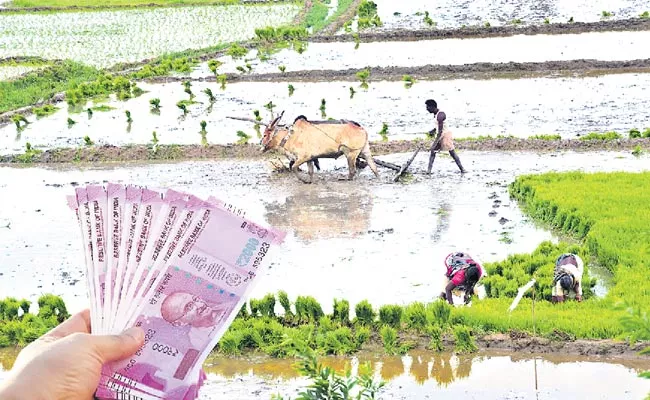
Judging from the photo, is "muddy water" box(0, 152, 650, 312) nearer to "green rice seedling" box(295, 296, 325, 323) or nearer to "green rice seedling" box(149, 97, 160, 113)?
"green rice seedling" box(295, 296, 325, 323)

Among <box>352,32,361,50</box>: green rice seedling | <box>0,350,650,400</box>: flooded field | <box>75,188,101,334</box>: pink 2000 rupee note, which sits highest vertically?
<box>75,188,101,334</box>: pink 2000 rupee note

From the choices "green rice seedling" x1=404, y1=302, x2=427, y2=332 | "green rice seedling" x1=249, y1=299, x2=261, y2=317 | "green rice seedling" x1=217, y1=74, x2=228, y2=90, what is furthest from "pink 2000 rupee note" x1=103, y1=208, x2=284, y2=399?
"green rice seedling" x1=217, y1=74, x2=228, y2=90

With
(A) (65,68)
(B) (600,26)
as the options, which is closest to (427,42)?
(B) (600,26)

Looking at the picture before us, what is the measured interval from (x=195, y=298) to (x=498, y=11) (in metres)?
26.7

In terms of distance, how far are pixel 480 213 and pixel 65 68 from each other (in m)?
14.1

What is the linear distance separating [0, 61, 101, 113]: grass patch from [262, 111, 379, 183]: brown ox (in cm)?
820

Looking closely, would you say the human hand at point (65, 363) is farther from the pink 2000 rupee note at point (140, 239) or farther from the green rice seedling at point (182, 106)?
the green rice seedling at point (182, 106)

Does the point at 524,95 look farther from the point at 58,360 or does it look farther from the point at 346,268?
the point at 58,360

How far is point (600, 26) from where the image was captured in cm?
2520

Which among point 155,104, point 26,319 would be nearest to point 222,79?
point 155,104

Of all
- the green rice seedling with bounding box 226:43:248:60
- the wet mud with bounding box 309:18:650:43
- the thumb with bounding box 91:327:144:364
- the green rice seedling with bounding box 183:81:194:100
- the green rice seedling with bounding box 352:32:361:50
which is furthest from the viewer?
the green rice seedling with bounding box 352:32:361:50

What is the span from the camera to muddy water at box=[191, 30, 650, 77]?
74.0 feet

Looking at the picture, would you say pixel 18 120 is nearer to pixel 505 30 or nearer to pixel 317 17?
pixel 505 30

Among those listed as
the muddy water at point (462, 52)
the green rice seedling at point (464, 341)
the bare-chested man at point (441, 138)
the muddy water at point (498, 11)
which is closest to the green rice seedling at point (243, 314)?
the green rice seedling at point (464, 341)
